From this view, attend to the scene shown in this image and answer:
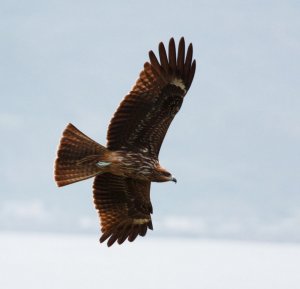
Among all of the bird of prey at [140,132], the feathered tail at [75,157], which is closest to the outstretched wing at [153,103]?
the bird of prey at [140,132]

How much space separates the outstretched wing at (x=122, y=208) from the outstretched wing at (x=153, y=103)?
1.13 meters

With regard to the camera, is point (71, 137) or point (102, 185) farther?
point (102, 185)

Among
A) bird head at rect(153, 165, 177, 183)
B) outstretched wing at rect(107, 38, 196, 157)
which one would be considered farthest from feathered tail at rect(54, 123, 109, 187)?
bird head at rect(153, 165, 177, 183)

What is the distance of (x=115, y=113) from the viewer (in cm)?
1775

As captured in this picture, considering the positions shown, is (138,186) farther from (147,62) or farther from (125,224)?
(147,62)

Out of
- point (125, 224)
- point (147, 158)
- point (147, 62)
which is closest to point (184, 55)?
point (147, 62)

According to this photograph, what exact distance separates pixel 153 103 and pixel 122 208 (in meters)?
A: 2.39

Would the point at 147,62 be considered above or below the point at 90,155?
above

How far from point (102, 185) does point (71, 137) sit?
1.58 metres

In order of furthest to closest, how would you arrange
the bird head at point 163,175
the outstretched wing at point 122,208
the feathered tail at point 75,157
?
the outstretched wing at point 122,208, the bird head at point 163,175, the feathered tail at point 75,157

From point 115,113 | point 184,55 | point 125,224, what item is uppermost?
point 184,55

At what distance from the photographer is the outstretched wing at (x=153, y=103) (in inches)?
703

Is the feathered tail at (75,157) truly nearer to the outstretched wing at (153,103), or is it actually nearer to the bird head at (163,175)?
the outstretched wing at (153,103)

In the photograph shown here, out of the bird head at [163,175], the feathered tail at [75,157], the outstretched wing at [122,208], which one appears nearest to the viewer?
the feathered tail at [75,157]
